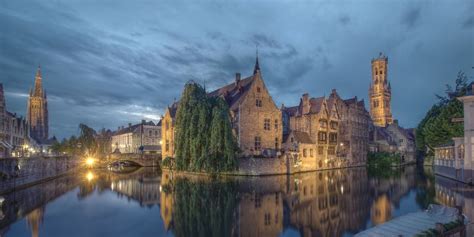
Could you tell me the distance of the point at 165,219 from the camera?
66.2 ft

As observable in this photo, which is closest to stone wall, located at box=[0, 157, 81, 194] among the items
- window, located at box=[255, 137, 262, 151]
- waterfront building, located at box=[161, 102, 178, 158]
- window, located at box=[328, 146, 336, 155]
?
waterfront building, located at box=[161, 102, 178, 158]

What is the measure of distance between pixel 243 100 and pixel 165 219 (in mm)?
32722

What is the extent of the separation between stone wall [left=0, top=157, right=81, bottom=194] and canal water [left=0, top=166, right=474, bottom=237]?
1345mm

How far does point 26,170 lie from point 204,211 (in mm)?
25033

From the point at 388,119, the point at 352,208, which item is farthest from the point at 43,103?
the point at 352,208

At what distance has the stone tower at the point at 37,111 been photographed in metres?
141

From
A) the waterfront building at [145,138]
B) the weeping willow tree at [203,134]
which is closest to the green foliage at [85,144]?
the waterfront building at [145,138]

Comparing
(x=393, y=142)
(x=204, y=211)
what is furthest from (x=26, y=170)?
(x=393, y=142)

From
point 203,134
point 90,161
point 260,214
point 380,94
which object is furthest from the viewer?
point 380,94

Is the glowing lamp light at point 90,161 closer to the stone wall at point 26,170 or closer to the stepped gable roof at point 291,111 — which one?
the stone wall at point 26,170

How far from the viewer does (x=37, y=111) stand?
466 feet

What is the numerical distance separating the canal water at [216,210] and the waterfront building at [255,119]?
17329mm

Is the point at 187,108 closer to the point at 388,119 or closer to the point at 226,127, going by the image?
the point at 226,127

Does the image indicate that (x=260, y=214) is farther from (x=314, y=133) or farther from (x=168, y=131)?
(x=168, y=131)
